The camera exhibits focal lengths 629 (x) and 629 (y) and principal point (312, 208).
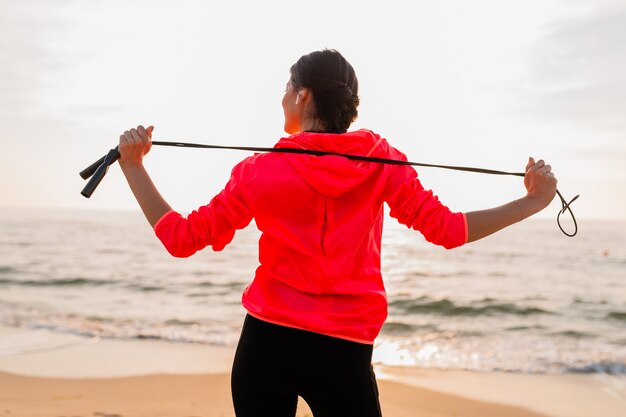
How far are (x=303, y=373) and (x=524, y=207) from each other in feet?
2.58

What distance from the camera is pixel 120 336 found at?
7941mm

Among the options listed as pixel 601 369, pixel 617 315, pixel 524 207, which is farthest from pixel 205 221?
pixel 617 315

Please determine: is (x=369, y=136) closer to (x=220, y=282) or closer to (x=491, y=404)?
(x=491, y=404)

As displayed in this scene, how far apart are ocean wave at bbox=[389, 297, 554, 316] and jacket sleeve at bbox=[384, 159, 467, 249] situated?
965 cm

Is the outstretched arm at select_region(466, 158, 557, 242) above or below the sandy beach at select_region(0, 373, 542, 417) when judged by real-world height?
above

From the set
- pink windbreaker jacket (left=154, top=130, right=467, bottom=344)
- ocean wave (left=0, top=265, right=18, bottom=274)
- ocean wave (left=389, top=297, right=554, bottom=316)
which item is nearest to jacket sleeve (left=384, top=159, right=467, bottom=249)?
pink windbreaker jacket (left=154, top=130, right=467, bottom=344)

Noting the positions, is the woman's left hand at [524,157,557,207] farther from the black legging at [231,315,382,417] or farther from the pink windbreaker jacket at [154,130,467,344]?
the black legging at [231,315,382,417]

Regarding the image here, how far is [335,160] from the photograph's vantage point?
164 cm

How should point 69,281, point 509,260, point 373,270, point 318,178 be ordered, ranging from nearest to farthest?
point 318,178 < point 373,270 < point 69,281 < point 509,260

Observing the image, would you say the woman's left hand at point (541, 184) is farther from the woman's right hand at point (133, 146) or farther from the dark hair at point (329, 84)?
the woman's right hand at point (133, 146)

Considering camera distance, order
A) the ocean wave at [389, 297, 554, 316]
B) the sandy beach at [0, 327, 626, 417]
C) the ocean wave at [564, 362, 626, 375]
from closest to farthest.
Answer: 1. the sandy beach at [0, 327, 626, 417]
2. the ocean wave at [564, 362, 626, 375]
3. the ocean wave at [389, 297, 554, 316]

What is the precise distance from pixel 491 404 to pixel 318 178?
4463mm

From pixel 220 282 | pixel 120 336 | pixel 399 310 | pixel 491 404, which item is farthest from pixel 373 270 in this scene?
pixel 220 282

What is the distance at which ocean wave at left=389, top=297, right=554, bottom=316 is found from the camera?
36.6 feet
